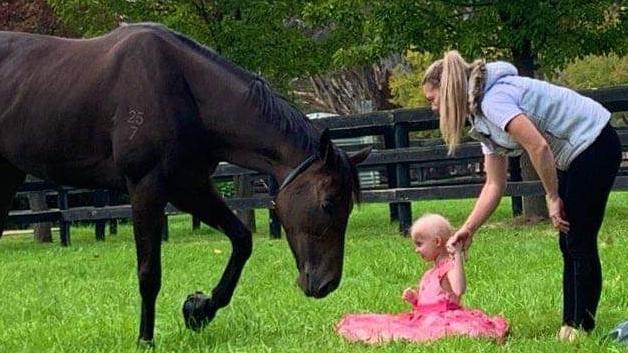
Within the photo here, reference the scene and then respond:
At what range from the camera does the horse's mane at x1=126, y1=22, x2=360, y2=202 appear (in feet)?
17.4

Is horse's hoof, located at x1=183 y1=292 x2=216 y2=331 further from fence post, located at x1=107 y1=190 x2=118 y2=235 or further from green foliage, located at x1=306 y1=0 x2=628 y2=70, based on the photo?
fence post, located at x1=107 y1=190 x2=118 y2=235

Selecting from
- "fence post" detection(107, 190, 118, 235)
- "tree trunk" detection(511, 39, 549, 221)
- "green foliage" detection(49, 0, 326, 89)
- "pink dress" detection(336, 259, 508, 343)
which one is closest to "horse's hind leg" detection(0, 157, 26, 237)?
"pink dress" detection(336, 259, 508, 343)

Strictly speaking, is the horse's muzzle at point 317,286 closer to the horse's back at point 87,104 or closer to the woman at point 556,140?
the woman at point 556,140

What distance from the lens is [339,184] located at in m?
5.25

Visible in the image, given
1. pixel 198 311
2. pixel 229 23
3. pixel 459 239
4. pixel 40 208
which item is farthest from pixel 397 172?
pixel 459 239

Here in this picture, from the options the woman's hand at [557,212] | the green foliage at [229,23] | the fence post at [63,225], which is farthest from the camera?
the fence post at [63,225]

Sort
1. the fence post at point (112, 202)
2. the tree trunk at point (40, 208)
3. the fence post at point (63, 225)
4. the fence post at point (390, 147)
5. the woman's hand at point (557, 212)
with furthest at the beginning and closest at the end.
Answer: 1. the tree trunk at point (40, 208)
2. the fence post at point (112, 202)
3. the fence post at point (63, 225)
4. the fence post at point (390, 147)
5. the woman's hand at point (557, 212)

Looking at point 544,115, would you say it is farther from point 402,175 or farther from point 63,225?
point 63,225

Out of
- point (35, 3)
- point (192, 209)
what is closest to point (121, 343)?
point (192, 209)

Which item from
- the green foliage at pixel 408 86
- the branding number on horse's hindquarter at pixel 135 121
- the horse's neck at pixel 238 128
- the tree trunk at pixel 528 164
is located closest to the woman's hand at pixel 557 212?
the horse's neck at pixel 238 128

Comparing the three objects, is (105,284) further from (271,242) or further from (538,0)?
(538,0)

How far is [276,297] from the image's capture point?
22.7 ft

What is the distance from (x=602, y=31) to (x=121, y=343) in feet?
29.7

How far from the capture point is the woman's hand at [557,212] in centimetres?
469
